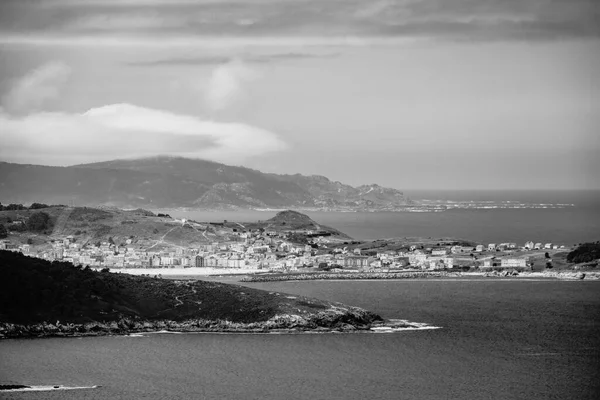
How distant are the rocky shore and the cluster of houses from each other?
57521 mm

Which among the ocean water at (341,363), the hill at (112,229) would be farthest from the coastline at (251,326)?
the hill at (112,229)

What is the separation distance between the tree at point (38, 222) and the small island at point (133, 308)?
7675 centimetres

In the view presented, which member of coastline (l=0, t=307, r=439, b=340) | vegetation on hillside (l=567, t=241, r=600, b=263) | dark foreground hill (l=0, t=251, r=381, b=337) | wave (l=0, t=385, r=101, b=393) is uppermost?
vegetation on hillside (l=567, t=241, r=600, b=263)

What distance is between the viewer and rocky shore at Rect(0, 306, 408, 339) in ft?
263

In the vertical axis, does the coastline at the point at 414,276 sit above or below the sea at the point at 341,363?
above

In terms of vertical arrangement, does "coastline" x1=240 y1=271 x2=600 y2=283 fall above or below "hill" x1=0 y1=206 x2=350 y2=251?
below

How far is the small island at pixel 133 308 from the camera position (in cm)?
8038

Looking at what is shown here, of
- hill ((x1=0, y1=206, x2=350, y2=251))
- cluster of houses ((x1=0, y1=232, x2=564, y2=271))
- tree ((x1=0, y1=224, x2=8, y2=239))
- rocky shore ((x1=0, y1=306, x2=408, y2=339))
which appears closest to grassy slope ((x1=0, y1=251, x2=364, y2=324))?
rocky shore ((x1=0, y1=306, x2=408, y2=339))

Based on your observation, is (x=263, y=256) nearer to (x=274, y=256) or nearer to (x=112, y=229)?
(x=274, y=256)

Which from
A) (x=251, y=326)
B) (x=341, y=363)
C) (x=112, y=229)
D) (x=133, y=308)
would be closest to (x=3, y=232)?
(x=112, y=229)

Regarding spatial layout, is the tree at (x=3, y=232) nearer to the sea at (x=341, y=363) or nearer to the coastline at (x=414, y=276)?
the coastline at (x=414, y=276)

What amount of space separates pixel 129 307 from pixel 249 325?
10296mm

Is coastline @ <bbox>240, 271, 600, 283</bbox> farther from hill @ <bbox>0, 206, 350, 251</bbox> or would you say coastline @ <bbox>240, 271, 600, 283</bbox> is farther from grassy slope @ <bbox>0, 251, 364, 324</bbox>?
grassy slope @ <bbox>0, 251, 364, 324</bbox>

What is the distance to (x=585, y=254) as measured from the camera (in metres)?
139
